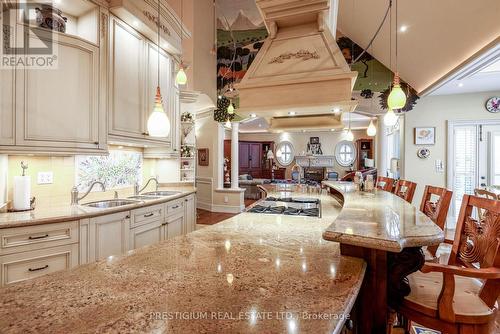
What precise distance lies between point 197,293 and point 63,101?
2.25 metres

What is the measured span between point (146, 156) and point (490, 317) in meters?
3.77

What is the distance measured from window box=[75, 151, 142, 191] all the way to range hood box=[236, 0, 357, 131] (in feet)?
6.44

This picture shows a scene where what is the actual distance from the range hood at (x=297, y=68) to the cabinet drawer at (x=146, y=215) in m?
1.55

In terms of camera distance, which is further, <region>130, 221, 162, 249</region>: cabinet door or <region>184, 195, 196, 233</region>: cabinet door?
<region>184, 195, 196, 233</region>: cabinet door

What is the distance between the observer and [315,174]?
40.1 feet

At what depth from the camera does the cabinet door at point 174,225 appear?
3.19 meters

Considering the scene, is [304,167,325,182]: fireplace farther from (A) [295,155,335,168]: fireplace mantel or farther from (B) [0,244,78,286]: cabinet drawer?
(B) [0,244,78,286]: cabinet drawer

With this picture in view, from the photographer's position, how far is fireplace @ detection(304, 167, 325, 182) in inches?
479

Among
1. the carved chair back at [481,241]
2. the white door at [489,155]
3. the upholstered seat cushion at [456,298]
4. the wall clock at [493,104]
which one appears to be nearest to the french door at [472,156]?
the white door at [489,155]

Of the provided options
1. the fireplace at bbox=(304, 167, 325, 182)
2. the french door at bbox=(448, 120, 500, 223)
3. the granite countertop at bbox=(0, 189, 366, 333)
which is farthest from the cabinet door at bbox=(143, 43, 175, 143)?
the fireplace at bbox=(304, 167, 325, 182)

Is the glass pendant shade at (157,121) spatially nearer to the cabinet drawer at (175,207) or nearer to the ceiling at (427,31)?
the cabinet drawer at (175,207)

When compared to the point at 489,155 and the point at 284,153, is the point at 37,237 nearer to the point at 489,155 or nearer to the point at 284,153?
the point at 489,155

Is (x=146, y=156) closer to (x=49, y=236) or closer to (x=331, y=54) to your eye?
(x=49, y=236)

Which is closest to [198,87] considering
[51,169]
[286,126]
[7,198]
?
[286,126]
